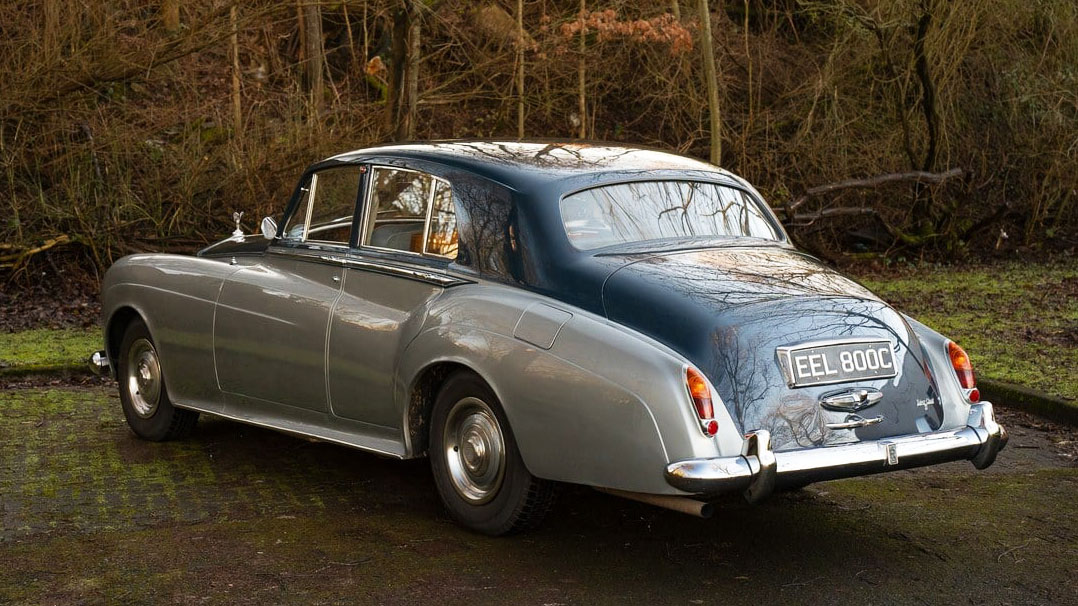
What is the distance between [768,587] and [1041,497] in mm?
1995

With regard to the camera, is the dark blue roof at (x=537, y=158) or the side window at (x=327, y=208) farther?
the side window at (x=327, y=208)

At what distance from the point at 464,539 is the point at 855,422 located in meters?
1.65

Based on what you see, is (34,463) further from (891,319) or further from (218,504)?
(891,319)

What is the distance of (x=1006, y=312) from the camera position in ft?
39.5

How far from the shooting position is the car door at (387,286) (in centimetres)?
549

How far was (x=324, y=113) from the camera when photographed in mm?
15219

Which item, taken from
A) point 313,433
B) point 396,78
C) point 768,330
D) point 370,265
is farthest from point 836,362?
point 396,78

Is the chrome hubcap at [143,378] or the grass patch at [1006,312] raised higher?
the chrome hubcap at [143,378]

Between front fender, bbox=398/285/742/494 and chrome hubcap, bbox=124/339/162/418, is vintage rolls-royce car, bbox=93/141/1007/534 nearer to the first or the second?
front fender, bbox=398/285/742/494

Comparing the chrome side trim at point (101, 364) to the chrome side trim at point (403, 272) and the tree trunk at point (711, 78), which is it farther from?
the tree trunk at point (711, 78)

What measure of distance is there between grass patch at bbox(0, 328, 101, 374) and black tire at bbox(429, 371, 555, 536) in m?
5.14

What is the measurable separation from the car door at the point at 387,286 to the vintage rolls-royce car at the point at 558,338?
11 millimetres

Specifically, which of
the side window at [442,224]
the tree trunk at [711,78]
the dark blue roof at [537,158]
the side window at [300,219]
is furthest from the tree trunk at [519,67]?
the side window at [442,224]

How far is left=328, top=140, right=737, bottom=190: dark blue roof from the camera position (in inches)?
216
